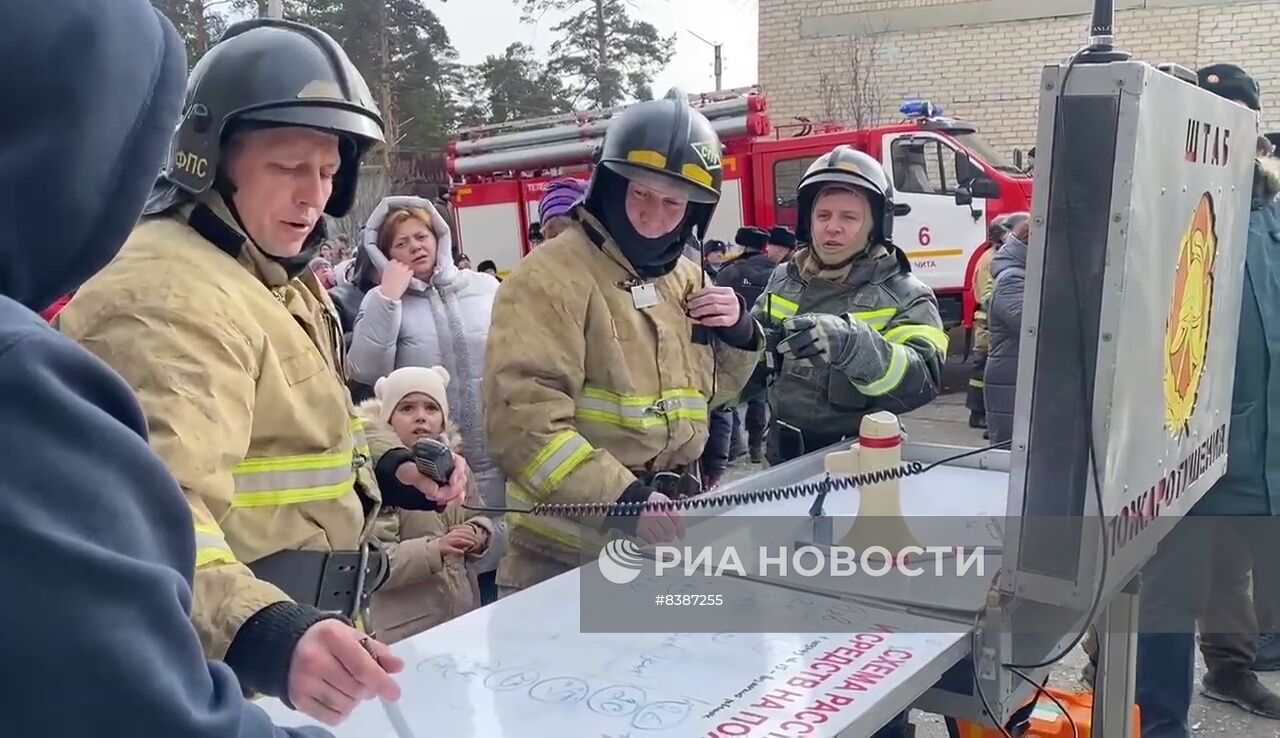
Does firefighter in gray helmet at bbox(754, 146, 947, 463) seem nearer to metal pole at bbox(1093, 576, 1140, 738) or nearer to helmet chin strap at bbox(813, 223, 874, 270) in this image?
helmet chin strap at bbox(813, 223, 874, 270)

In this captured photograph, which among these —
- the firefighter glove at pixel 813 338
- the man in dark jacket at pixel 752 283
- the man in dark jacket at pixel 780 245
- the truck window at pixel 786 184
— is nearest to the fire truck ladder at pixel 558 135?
the truck window at pixel 786 184

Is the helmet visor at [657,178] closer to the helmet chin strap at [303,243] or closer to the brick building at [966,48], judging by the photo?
the helmet chin strap at [303,243]

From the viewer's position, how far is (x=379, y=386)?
10.5 ft

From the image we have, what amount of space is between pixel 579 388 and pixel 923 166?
9.33m

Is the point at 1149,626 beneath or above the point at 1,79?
beneath

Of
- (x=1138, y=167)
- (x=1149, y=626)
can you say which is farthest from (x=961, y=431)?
(x=1138, y=167)

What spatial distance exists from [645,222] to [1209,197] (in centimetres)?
124

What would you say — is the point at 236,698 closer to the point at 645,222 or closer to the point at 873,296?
the point at 645,222

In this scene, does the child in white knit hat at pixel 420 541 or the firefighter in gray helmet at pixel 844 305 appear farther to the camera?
the firefighter in gray helmet at pixel 844 305

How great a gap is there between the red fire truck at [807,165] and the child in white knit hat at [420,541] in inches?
241

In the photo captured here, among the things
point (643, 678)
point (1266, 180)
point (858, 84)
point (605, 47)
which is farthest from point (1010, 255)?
point (605, 47)

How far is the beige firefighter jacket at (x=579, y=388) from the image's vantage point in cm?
226

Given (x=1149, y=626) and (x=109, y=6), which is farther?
(x=1149, y=626)

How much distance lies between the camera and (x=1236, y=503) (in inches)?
132
